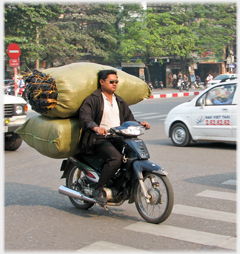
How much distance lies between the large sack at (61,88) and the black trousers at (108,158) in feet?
1.78

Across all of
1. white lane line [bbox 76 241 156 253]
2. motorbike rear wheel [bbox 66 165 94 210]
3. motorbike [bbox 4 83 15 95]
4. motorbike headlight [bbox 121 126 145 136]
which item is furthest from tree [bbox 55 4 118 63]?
white lane line [bbox 76 241 156 253]

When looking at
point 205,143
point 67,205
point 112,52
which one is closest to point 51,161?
point 67,205

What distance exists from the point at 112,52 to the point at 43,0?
1335cm

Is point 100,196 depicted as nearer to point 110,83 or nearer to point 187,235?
point 187,235

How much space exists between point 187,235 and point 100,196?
1036 millimetres

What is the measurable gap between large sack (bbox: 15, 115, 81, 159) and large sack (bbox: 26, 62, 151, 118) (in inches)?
4.1

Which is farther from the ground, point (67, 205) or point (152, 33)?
point (152, 33)

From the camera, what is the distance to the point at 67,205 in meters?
5.32

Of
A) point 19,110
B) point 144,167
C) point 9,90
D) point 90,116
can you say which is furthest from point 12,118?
point 9,90

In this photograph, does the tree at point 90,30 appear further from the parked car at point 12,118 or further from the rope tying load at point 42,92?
the rope tying load at point 42,92

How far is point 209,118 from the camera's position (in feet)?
30.6

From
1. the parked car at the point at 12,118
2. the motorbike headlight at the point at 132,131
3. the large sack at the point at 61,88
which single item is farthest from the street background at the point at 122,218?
the parked car at the point at 12,118

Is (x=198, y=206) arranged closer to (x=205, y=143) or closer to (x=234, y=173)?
(x=234, y=173)

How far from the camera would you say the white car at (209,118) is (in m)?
9.01
